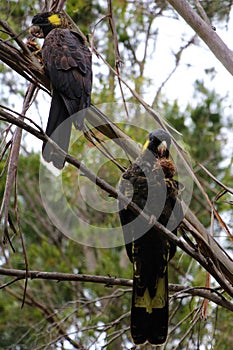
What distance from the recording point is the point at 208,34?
2.78 m

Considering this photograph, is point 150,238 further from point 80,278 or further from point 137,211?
point 137,211

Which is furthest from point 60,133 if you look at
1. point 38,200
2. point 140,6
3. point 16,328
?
point 38,200

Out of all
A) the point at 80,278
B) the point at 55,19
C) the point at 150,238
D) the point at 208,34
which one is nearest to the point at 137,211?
the point at 80,278

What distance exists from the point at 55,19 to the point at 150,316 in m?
1.85

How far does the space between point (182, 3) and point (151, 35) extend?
4.15 meters

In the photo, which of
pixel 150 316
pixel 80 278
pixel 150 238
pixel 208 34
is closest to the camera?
pixel 80 278

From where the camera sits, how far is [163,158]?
10.5 feet

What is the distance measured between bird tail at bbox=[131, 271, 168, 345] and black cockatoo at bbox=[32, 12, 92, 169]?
31.7 inches

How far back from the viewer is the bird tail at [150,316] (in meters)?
2.91

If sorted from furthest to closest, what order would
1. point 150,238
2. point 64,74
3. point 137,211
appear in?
point 64,74, point 150,238, point 137,211

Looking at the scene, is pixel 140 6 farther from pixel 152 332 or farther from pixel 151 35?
pixel 152 332

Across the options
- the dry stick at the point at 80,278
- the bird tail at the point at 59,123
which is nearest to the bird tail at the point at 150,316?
the dry stick at the point at 80,278

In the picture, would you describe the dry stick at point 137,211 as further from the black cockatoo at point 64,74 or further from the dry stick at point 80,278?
the black cockatoo at point 64,74

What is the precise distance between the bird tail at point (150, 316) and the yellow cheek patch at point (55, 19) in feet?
5.36
